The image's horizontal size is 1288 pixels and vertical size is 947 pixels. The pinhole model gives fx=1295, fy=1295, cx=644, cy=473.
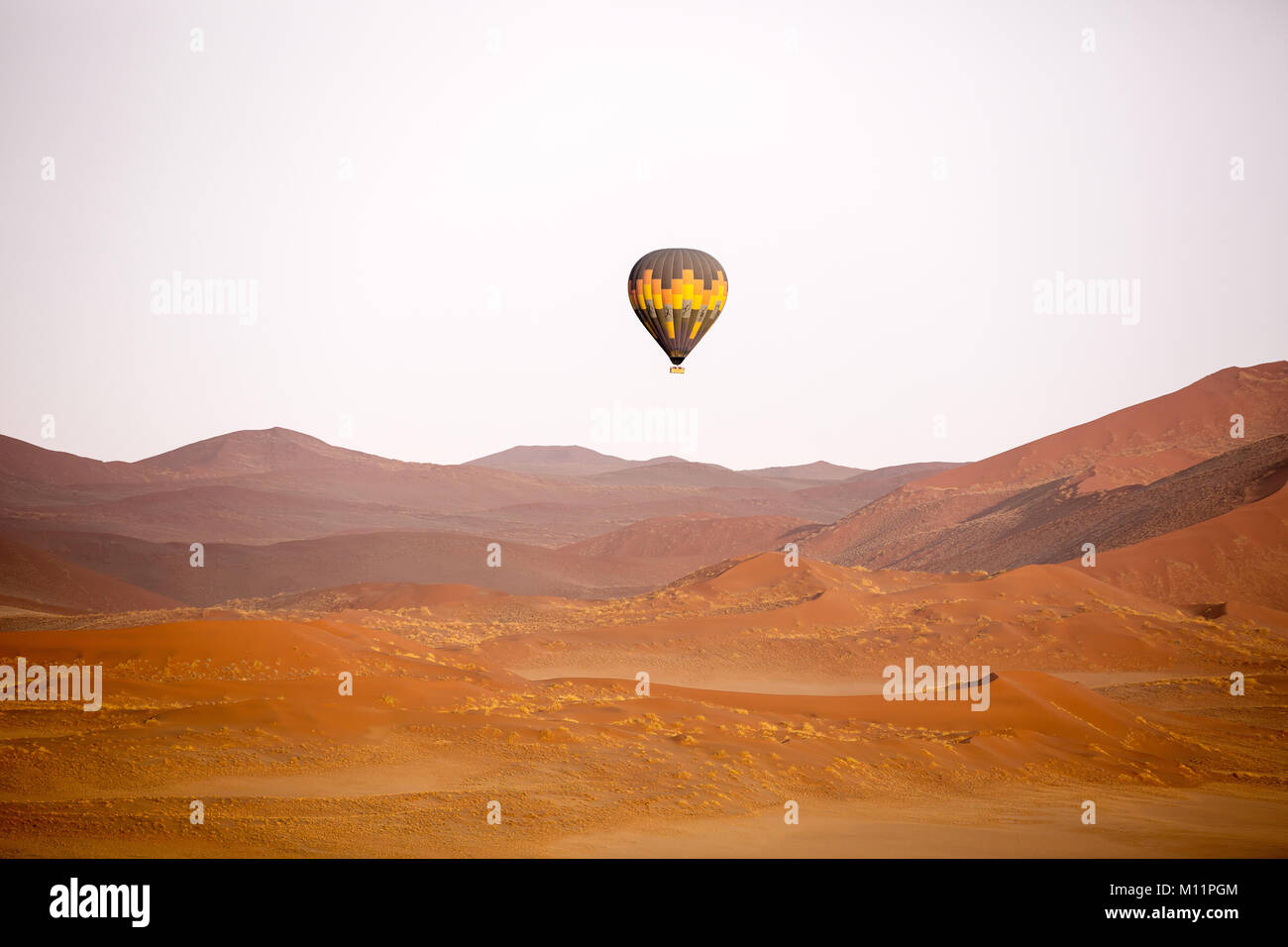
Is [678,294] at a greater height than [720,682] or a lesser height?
greater

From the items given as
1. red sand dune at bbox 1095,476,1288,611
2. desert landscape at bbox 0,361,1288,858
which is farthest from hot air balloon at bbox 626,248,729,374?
red sand dune at bbox 1095,476,1288,611

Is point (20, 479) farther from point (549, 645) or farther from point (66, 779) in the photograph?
point (66, 779)

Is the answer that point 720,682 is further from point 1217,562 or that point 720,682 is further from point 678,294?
point 1217,562

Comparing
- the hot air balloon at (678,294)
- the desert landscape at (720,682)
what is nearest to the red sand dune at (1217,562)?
the desert landscape at (720,682)

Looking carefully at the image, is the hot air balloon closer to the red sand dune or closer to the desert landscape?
the desert landscape

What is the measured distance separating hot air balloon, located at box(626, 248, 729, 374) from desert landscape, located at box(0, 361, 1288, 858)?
458 inches

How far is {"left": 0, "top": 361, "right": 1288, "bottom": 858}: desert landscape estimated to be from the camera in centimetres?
2080

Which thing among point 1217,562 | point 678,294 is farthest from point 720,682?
point 1217,562

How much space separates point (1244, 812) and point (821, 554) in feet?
242

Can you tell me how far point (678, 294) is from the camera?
45.8 m

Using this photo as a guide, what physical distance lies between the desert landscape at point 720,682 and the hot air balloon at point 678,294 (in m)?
11.6

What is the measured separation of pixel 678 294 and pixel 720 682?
13607 mm

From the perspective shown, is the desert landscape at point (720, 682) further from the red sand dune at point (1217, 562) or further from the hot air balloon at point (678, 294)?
the hot air balloon at point (678, 294)

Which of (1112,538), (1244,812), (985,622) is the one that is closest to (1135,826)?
(1244,812)
